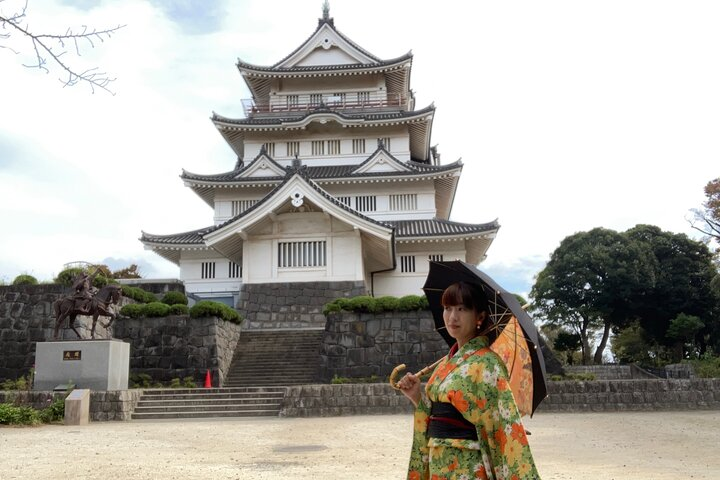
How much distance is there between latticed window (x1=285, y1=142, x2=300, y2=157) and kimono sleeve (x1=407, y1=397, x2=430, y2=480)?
1139 inches

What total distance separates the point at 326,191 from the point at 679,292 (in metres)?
21.3

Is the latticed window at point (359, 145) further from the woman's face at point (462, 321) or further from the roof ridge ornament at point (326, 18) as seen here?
the woman's face at point (462, 321)

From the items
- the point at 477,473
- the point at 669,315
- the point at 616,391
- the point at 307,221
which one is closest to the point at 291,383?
the point at 307,221

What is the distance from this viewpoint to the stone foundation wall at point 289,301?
23156mm

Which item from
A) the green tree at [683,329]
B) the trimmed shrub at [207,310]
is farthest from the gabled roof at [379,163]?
the green tree at [683,329]

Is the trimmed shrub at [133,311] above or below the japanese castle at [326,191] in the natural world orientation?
below

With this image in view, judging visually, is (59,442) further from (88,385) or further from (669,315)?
(669,315)

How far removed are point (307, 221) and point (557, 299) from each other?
758 inches

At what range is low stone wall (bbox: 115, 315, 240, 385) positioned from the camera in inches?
744

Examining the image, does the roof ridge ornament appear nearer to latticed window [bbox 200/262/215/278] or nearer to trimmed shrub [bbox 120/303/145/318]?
latticed window [bbox 200/262/215/278]

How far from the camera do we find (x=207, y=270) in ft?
91.8

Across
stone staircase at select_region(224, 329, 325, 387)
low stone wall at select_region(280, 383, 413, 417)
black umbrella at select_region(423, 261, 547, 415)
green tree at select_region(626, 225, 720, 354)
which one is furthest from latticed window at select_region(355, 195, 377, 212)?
black umbrella at select_region(423, 261, 547, 415)

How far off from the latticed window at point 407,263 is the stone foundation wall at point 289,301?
443cm

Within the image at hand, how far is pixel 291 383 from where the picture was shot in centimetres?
1828
